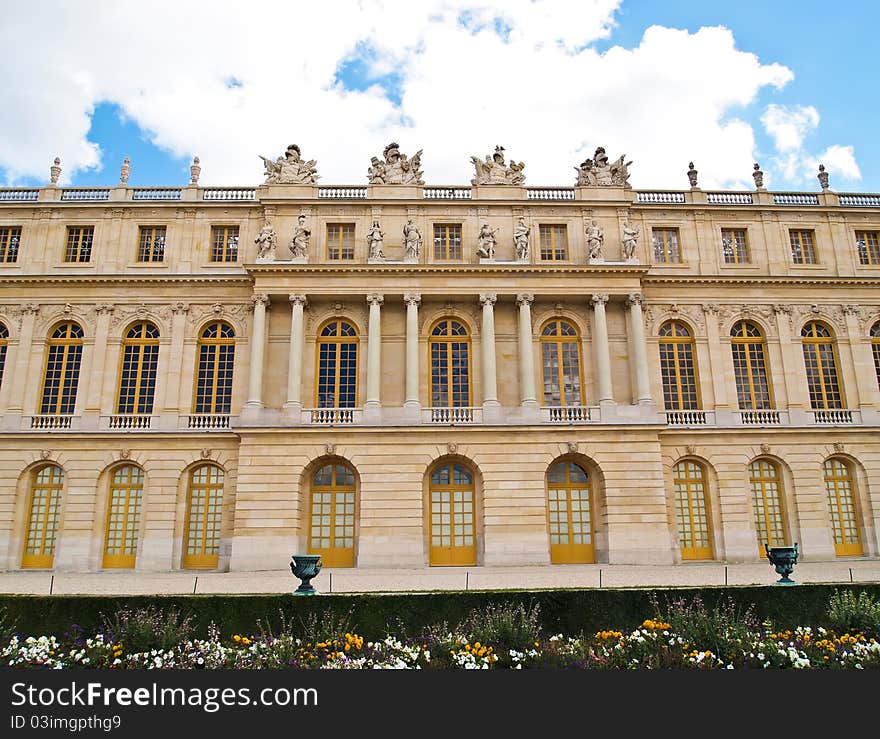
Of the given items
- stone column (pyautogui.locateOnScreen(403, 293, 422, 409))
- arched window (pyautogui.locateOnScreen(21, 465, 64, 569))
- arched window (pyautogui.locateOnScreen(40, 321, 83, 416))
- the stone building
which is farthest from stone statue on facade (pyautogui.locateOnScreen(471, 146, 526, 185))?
arched window (pyautogui.locateOnScreen(21, 465, 64, 569))

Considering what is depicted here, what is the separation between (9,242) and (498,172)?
2338 centimetres

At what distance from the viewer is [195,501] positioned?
29.9 metres

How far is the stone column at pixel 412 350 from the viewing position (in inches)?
1163

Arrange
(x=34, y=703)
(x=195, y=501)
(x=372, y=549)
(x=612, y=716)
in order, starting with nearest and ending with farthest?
(x=612, y=716)
(x=34, y=703)
(x=372, y=549)
(x=195, y=501)

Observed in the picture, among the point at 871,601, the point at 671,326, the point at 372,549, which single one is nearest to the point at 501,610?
the point at 871,601

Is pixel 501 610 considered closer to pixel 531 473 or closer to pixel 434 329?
pixel 531 473

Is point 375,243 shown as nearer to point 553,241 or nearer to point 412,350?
point 412,350

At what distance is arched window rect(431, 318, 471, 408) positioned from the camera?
3073 cm

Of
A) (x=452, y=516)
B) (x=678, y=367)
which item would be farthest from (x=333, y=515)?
(x=678, y=367)

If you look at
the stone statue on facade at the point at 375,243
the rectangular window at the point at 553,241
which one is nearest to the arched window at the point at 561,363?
the rectangular window at the point at 553,241

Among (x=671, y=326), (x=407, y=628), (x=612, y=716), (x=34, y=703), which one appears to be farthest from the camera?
(x=671, y=326)

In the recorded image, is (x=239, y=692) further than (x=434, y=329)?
No

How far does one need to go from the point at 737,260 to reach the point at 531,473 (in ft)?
49.3

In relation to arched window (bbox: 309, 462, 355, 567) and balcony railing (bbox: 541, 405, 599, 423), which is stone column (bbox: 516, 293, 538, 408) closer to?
balcony railing (bbox: 541, 405, 599, 423)
